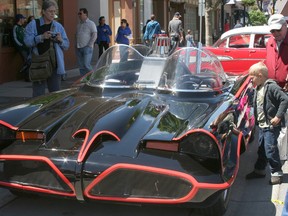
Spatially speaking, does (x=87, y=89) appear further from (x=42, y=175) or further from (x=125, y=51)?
(x=42, y=175)

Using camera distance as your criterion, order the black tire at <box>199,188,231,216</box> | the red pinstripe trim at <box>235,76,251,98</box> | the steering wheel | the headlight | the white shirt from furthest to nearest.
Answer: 1. the white shirt
2. the red pinstripe trim at <box>235,76,251,98</box>
3. the steering wheel
4. the black tire at <box>199,188,231,216</box>
5. the headlight

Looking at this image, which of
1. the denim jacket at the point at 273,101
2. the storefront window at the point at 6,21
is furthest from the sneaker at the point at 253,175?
the storefront window at the point at 6,21

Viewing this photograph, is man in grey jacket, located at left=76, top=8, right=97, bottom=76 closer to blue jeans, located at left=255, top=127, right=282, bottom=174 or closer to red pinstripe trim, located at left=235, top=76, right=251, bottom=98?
red pinstripe trim, located at left=235, top=76, right=251, bottom=98

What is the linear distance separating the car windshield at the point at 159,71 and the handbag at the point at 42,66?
111cm

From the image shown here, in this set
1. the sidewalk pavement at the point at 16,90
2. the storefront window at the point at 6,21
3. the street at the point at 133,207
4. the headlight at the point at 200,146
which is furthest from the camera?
the storefront window at the point at 6,21

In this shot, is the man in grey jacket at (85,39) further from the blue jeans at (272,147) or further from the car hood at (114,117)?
the blue jeans at (272,147)

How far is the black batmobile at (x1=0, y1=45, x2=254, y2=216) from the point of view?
131 inches

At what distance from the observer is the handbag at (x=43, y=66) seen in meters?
6.23

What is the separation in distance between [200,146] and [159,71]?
1.67m

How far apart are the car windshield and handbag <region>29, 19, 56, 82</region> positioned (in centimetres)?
111

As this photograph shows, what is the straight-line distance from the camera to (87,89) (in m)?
5.04

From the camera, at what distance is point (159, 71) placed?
193 inches

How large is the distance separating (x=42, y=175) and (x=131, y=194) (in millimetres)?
696

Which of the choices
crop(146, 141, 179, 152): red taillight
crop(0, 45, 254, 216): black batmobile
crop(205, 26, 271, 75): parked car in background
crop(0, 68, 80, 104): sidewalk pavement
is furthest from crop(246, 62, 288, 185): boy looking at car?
crop(0, 68, 80, 104): sidewalk pavement
